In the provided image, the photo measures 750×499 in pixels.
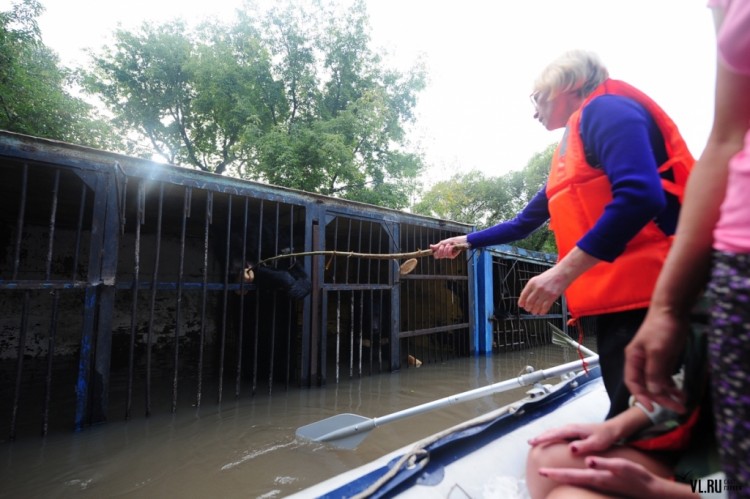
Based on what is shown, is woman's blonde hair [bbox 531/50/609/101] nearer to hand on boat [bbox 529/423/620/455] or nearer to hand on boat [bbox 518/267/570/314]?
hand on boat [bbox 518/267/570/314]

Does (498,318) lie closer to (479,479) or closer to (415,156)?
(479,479)

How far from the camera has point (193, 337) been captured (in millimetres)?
8312

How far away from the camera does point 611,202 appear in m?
1.09

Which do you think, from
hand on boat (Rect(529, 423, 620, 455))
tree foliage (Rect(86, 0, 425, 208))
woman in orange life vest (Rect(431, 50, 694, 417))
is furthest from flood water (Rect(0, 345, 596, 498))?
tree foliage (Rect(86, 0, 425, 208))

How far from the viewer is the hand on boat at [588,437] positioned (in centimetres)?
98

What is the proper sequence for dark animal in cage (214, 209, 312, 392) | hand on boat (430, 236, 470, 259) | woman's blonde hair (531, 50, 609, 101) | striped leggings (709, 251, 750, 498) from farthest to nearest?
dark animal in cage (214, 209, 312, 392) < hand on boat (430, 236, 470, 259) < woman's blonde hair (531, 50, 609, 101) < striped leggings (709, 251, 750, 498)

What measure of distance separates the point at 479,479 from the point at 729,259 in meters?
1.33

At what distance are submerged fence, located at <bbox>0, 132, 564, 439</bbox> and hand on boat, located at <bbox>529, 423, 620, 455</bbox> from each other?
137 inches

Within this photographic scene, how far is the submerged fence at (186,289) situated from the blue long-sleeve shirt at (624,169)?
11.9 ft

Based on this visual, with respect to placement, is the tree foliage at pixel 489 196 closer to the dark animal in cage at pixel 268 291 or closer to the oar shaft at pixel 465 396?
the dark animal in cage at pixel 268 291

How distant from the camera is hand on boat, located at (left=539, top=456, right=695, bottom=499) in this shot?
85 centimetres

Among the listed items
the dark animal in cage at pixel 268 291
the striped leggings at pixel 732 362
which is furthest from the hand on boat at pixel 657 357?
the dark animal in cage at pixel 268 291

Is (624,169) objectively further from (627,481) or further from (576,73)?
(627,481)

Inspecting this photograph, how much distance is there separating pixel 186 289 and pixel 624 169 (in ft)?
20.6
